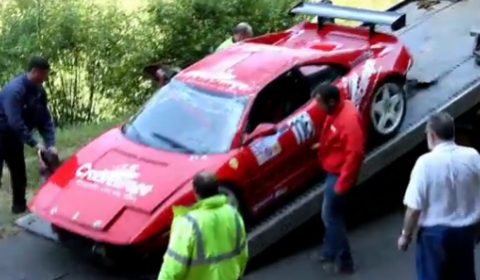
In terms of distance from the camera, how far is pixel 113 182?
957cm

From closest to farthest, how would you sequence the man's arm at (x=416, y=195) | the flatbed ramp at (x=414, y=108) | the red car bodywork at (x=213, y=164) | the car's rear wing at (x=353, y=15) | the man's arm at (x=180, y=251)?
the man's arm at (x=180, y=251)
the man's arm at (x=416, y=195)
the red car bodywork at (x=213, y=164)
the flatbed ramp at (x=414, y=108)
the car's rear wing at (x=353, y=15)

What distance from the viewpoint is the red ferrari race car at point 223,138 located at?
9273mm

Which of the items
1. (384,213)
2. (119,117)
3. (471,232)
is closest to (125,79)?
(119,117)

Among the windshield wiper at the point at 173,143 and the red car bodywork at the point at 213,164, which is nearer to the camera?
the red car bodywork at the point at 213,164

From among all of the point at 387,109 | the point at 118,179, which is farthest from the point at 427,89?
the point at 118,179

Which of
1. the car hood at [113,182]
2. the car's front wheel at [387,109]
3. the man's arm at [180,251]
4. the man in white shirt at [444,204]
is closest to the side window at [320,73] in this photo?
the car's front wheel at [387,109]

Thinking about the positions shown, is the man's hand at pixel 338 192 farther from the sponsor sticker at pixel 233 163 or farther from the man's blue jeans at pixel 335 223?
the sponsor sticker at pixel 233 163

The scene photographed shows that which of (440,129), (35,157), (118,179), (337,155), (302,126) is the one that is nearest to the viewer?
(440,129)

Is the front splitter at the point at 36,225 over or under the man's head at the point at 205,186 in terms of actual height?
under

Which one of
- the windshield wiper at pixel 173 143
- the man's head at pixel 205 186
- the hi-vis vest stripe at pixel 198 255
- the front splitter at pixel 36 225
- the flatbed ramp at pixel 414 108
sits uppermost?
the man's head at pixel 205 186

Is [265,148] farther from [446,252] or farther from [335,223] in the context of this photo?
[446,252]

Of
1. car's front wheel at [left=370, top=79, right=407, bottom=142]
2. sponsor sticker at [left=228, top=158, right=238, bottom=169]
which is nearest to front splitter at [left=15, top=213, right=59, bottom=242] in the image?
sponsor sticker at [left=228, top=158, right=238, bottom=169]

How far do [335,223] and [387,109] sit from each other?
1904mm

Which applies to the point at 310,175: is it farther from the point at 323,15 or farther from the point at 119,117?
the point at 119,117
